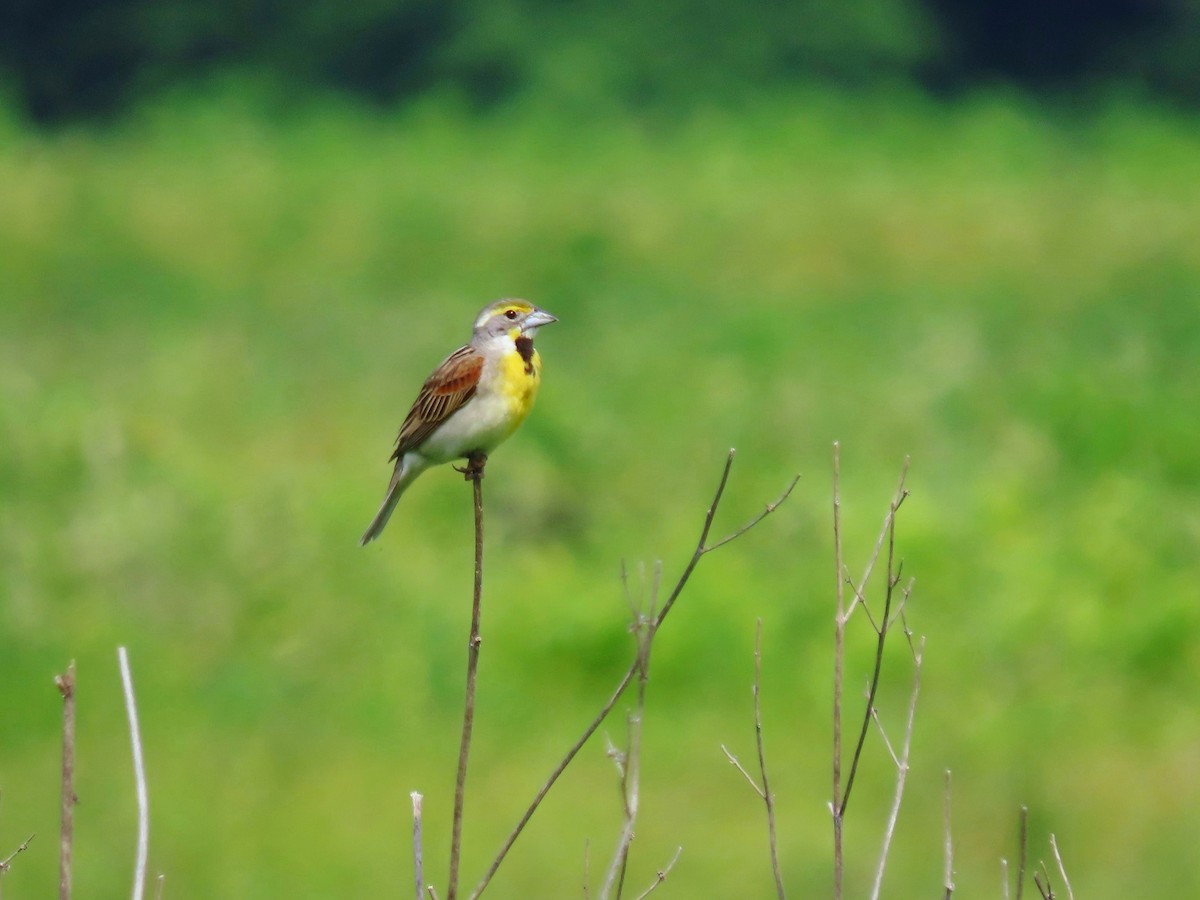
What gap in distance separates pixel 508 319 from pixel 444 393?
23 cm

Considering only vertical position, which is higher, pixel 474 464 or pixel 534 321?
pixel 534 321

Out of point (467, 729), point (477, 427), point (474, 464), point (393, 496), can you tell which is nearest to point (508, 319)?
point (477, 427)

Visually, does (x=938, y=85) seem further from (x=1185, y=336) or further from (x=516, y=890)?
(x=516, y=890)

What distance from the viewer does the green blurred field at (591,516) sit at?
250 inches

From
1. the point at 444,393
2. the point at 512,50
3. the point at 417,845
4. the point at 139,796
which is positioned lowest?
the point at 417,845

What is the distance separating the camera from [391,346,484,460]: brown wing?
3877 millimetres

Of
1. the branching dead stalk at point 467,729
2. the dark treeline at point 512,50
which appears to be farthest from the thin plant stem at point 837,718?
the dark treeline at point 512,50

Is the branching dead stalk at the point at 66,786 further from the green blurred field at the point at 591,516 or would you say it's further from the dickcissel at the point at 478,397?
the green blurred field at the point at 591,516

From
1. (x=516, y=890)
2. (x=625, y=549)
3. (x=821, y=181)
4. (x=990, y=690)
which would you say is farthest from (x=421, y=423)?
(x=821, y=181)

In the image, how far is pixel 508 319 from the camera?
Answer: 4.02 meters

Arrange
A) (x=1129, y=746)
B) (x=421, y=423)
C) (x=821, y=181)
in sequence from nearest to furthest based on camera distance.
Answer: (x=421, y=423), (x=1129, y=746), (x=821, y=181)

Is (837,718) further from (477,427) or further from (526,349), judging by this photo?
(526,349)

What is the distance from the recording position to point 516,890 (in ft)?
19.5

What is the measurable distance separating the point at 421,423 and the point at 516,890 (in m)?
2.40
